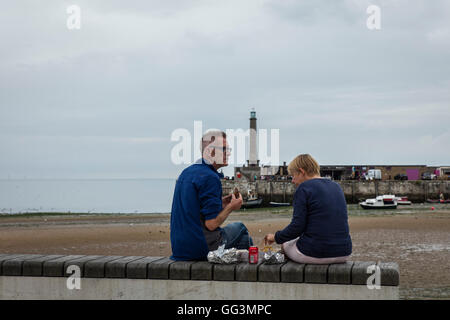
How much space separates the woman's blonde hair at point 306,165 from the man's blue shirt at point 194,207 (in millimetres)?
707

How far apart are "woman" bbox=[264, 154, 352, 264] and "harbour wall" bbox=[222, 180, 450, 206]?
2129 inches

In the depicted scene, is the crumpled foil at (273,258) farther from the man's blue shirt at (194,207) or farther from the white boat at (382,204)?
the white boat at (382,204)

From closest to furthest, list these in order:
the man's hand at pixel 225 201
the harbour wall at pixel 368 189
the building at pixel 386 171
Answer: the man's hand at pixel 225 201 < the harbour wall at pixel 368 189 < the building at pixel 386 171

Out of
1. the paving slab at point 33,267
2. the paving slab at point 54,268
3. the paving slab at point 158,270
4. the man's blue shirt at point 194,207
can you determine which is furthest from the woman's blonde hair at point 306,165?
the paving slab at point 33,267

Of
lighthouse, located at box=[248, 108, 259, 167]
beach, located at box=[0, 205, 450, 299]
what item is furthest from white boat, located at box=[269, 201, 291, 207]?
beach, located at box=[0, 205, 450, 299]

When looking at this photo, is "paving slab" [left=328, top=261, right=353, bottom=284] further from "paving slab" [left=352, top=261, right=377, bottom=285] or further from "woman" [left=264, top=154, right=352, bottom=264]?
"woman" [left=264, top=154, right=352, bottom=264]

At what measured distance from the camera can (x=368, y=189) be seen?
202 feet

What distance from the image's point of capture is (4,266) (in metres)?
5.11

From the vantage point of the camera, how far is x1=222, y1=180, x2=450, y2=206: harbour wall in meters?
59.5

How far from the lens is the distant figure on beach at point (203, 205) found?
4.73 metres

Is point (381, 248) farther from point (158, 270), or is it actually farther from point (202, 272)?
point (158, 270)
